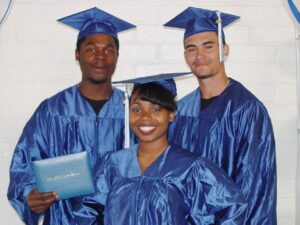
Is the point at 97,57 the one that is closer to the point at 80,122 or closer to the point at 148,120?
the point at 80,122

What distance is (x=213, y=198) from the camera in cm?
161

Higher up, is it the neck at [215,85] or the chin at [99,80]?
the chin at [99,80]

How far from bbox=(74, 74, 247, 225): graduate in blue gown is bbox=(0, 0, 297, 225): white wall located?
88 cm

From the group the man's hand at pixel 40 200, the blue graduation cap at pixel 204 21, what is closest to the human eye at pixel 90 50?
the blue graduation cap at pixel 204 21

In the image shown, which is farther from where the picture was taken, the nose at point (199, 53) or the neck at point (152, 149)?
the nose at point (199, 53)

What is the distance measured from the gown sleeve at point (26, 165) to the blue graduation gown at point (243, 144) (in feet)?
2.20

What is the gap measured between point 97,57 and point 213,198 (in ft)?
2.85

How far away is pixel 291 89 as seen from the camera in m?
2.62

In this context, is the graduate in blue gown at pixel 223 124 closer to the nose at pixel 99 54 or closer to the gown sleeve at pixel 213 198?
the gown sleeve at pixel 213 198

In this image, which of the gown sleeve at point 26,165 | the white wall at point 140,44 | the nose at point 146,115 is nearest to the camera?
the nose at point 146,115

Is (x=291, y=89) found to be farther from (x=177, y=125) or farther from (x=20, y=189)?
(x=20, y=189)

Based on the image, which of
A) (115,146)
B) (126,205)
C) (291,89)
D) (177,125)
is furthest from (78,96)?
(291,89)

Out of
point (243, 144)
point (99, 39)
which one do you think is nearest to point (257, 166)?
point (243, 144)

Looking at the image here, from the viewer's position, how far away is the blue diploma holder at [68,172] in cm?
185
